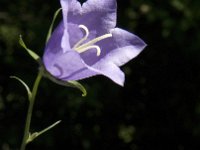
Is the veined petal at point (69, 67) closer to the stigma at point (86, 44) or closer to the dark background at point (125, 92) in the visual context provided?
the stigma at point (86, 44)

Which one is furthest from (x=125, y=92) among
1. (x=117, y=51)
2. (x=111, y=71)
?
(x=111, y=71)

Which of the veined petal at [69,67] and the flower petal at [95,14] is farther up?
the flower petal at [95,14]

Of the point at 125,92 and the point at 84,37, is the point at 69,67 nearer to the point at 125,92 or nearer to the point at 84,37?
the point at 84,37

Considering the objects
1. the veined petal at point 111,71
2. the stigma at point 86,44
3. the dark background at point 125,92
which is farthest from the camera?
the dark background at point 125,92

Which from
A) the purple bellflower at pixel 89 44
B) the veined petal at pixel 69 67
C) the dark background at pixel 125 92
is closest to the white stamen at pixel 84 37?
the purple bellflower at pixel 89 44

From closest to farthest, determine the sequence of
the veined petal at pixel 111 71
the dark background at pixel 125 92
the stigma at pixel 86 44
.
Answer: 1. the veined petal at pixel 111 71
2. the stigma at pixel 86 44
3. the dark background at pixel 125 92

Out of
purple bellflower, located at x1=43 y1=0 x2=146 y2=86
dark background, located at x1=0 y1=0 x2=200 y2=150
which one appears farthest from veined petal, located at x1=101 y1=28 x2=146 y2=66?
dark background, located at x1=0 y1=0 x2=200 y2=150
